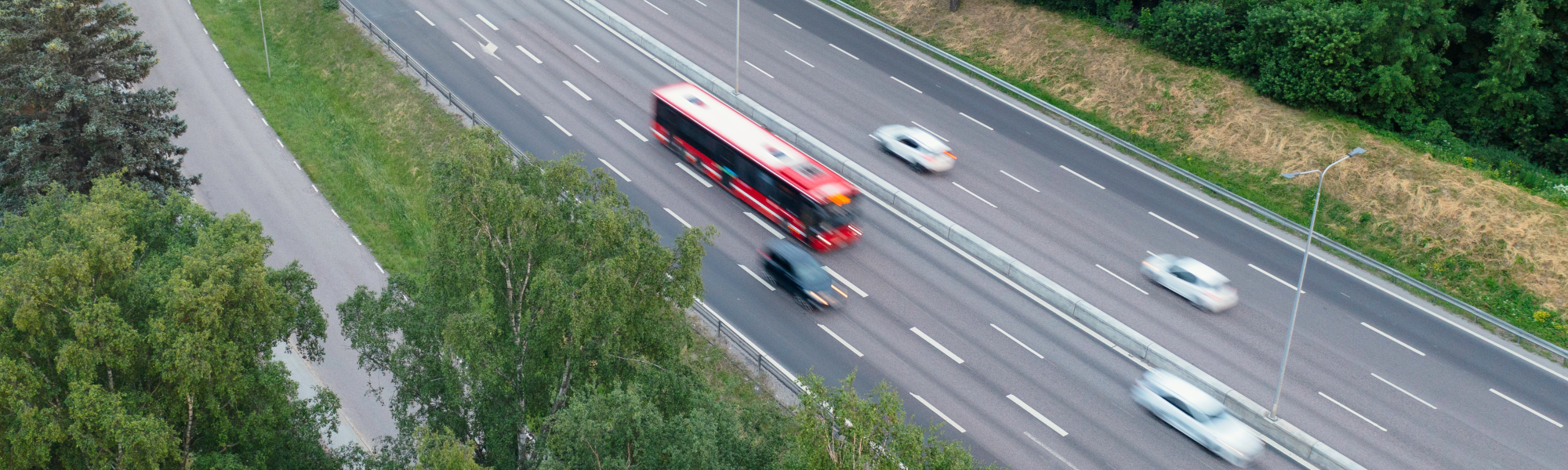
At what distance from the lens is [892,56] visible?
50875 mm

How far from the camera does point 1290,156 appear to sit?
4353 centimetres

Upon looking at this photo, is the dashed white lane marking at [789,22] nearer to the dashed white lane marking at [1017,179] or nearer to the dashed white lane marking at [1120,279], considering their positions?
the dashed white lane marking at [1017,179]

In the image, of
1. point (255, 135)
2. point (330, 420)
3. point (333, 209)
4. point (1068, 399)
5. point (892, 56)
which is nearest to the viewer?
point (330, 420)

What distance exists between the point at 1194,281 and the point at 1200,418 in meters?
6.78

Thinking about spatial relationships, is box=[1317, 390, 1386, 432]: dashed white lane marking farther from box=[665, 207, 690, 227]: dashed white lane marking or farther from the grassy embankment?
box=[665, 207, 690, 227]: dashed white lane marking

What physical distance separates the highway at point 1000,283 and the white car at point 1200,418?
1.60ft

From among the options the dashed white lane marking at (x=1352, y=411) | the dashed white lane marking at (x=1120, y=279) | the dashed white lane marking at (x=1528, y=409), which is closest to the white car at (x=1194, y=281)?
the dashed white lane marking at (x=1120, y=279)

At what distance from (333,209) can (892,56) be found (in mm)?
24922

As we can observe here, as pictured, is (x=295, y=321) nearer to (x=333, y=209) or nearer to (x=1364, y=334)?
(x=333, y=209)

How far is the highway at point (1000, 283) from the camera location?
3231 centimetres

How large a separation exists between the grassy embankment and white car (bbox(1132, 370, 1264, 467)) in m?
12.5

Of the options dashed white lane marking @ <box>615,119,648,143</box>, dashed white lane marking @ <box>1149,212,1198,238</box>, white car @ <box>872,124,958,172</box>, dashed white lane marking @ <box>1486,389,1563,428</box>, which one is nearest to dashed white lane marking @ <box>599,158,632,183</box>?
dashed white lane marking @ <box>615,119,648,143</box>

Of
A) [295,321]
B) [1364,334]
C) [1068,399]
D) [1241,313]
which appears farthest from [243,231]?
[1364,334]

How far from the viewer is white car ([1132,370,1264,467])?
102ft
